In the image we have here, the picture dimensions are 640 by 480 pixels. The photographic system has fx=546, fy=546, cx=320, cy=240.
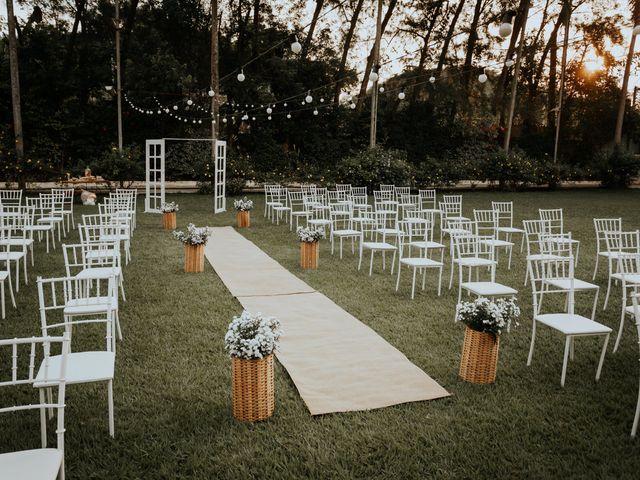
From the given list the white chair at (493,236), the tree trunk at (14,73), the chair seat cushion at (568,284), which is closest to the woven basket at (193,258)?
the white chair at (493,236)

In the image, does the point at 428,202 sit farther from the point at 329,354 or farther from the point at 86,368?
the point at 86,368

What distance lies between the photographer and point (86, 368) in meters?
3.33

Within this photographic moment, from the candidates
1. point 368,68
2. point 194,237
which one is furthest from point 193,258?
→ point 368,68

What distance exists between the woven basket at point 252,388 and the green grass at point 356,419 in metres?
0.09

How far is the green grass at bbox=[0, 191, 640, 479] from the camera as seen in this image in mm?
3148

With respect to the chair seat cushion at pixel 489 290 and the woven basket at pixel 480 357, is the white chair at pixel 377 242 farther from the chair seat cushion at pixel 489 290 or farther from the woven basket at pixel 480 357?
the woven basket at pixel 480 357

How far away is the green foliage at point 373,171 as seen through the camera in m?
20.3

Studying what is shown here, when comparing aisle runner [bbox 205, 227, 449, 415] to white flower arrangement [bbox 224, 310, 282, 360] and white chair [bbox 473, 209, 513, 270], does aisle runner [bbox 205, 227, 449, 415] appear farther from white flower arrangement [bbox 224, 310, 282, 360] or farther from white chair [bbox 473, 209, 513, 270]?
white chair [bbox 473, 209, 513, 270]

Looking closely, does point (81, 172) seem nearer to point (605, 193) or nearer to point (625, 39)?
point (605, 193)

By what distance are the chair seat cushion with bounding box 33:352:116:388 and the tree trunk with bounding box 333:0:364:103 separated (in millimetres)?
23322

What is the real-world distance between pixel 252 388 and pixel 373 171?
56.4 ft

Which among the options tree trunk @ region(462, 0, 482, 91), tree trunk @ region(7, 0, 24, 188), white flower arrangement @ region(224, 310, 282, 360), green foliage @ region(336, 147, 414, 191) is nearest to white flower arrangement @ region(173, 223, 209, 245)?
white flower arrangement @ region(224, 310, 282, 360)

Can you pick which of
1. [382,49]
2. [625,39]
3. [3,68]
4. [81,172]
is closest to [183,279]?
[81,172]

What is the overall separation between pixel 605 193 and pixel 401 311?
2110 centimetres
